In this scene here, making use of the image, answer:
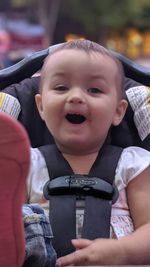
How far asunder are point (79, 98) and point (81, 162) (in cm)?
23

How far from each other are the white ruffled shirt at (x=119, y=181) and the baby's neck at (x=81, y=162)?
0.07 m

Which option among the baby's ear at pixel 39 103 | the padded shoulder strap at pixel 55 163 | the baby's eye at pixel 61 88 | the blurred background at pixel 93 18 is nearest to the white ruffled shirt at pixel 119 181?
the padded shoulder strap at pixel 55 163

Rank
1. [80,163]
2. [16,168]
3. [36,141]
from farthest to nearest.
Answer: [36,141], [80,163], [16,168]

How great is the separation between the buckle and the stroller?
299 millimetres

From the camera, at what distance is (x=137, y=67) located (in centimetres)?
229

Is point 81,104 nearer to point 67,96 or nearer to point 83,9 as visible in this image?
point 67,96

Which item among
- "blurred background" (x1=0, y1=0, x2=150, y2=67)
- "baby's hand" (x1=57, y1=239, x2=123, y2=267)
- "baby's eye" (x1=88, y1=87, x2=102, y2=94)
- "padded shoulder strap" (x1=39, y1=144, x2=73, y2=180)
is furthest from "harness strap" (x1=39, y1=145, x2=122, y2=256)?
"blurred background" (x1=0, y1=0, x2=150, y2=67)

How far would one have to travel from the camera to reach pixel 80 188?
1897 millimetres

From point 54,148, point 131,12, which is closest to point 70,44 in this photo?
point 54,148

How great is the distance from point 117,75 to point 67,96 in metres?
0.21

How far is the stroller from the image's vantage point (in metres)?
2.24

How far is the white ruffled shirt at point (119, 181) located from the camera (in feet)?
6.28

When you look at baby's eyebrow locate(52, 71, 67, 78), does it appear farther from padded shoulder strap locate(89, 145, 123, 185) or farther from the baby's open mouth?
padded shoulder strap locate(89, 145, 123, 185)

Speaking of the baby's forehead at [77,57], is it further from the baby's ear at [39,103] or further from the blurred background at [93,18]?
the blurred background at [93,18]
